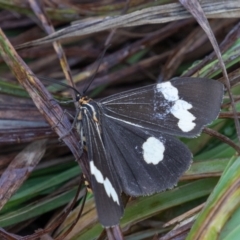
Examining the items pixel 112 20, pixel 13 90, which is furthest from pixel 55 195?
pixel 112 20

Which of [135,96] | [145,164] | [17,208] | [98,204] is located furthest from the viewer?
[17,208]

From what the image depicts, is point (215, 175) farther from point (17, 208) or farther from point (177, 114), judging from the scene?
point (17, 208)

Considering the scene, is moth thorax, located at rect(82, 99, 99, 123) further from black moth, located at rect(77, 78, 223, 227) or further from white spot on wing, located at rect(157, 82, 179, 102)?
white spot on wing, located at rect(157, 82, 179, 102)

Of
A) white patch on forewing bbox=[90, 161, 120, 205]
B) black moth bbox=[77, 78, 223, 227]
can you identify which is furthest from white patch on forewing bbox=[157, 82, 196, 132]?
white patch on forewing bbox=[90, 161, 120, 205]

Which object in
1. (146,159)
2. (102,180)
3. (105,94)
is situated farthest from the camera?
(105,94)

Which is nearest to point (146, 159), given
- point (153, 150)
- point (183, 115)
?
point (153, 150)

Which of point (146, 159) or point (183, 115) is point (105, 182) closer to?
Result: point (146, 159)
